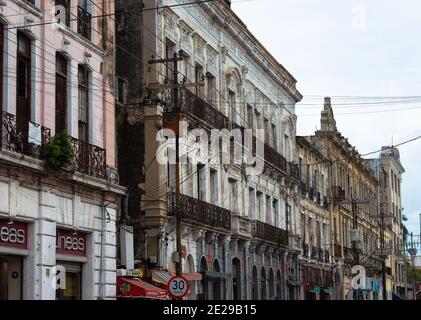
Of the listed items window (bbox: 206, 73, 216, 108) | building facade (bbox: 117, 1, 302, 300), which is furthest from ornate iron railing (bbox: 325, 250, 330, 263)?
window (bbox: 206, 73, 216, 108)

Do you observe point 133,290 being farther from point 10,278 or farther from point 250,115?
point 250,115

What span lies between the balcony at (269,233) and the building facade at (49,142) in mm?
14513

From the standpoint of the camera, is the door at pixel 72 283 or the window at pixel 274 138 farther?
the window at pixel 274 138

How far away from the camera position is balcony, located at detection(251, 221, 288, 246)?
37094 mm

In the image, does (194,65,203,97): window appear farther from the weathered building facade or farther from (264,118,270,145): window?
the weathered building facade

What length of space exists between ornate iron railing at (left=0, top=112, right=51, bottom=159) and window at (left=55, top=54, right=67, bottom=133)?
1.26 meters

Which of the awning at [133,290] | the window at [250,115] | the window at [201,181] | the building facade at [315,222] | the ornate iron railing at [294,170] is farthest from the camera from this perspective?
the building facade at [315,222]

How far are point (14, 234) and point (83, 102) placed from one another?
4910 millimetres

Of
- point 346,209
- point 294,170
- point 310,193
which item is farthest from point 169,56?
point 346,209

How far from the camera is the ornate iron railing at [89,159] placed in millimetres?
21062

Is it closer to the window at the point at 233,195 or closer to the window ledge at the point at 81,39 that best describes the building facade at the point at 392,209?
the window at the point at 233,195

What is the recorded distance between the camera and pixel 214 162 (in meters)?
32.9

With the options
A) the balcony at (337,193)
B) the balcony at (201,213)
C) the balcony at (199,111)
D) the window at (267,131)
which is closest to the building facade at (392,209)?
the balcony at (337,193)
